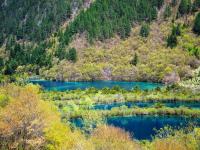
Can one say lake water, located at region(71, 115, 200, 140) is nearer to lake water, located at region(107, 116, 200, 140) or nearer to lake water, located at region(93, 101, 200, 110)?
lake water, located at region(107, 116, 200, 140)

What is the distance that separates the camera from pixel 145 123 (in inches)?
6191

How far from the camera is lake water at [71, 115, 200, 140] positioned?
477 ft

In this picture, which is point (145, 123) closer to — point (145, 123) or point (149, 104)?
point (145, 123)

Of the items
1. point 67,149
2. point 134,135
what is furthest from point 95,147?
point 134,135

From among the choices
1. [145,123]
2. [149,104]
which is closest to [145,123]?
[145,123]

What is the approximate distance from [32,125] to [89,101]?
114 m

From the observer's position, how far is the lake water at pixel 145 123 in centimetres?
14538

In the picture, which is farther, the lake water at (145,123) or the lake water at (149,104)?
the lake water at (149,104)

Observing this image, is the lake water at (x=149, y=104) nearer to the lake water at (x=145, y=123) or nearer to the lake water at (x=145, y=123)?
the lake water at (x=145, y=123)

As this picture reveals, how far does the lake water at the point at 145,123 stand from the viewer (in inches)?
5719

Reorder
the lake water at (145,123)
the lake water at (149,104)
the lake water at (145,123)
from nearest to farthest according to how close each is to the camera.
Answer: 1. the lake water at (145,123)
2. the lake water at (145,123)
3. the lake water at (149,104)

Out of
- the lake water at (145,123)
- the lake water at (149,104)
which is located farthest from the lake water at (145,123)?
the lake water at (149,104)

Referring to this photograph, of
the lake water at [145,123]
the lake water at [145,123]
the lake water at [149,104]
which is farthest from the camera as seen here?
the lake water at [149,104]

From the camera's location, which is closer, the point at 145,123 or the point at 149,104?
the point at 145,123
